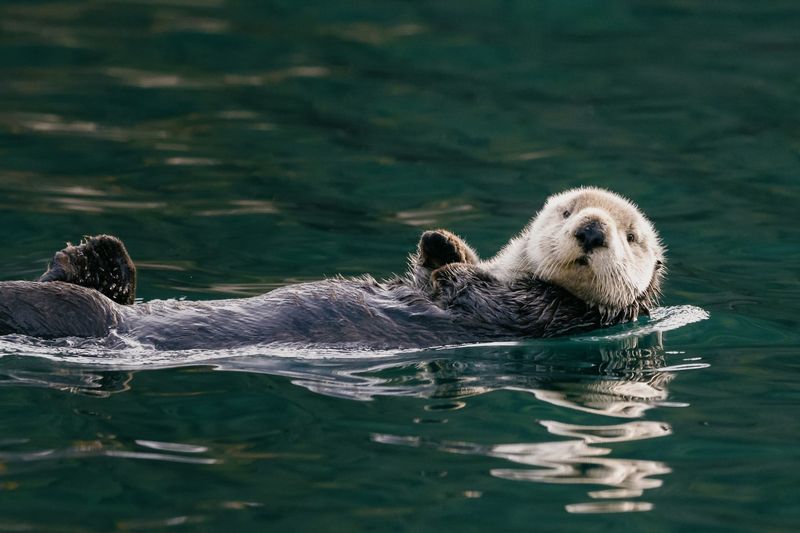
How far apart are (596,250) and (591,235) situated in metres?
0.11

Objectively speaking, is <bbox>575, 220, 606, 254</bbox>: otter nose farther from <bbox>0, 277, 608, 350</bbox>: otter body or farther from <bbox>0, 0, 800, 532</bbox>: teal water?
<bbox>0, 0, 800, 532</bbox>: teal water

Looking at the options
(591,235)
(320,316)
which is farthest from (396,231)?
(591,235)

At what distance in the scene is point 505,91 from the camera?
12234 mm

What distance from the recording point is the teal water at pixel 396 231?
4.36 meters

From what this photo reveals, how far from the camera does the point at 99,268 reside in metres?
6.21

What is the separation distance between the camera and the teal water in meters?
4.36

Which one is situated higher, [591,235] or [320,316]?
[591,235]

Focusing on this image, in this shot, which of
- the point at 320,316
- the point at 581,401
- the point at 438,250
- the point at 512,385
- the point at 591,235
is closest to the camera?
the point at 581,401

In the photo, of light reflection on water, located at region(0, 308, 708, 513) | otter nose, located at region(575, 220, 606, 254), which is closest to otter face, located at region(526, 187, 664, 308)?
otter nose, located at region(575, 220, 606, 254)

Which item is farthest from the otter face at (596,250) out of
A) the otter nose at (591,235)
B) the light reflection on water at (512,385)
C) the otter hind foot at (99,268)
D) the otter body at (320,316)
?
the otter hind foot at (99,268)

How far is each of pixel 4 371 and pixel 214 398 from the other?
1.00 m

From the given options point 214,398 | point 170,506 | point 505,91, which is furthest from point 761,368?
point 505,91

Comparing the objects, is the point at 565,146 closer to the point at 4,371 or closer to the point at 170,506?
the point at 4,371

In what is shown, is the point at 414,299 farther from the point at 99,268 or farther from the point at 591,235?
the point at 99,268
